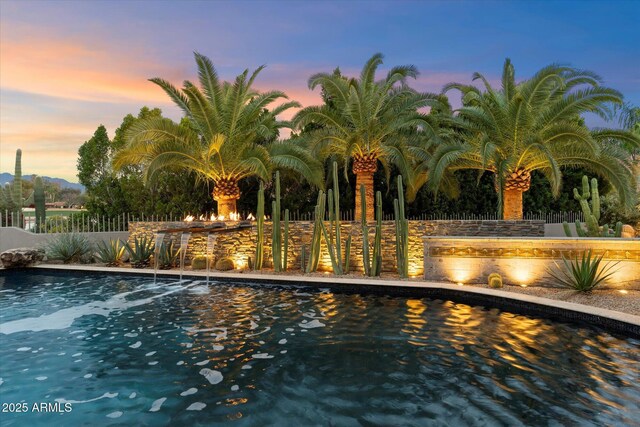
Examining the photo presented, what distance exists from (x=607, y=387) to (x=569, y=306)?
306 centimetres

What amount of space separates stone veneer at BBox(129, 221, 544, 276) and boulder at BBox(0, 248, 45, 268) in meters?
A: 3.86

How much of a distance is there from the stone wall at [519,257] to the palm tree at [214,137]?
4938 millimetres

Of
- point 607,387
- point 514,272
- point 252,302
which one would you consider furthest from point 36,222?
point 607,387

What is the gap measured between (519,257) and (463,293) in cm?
189

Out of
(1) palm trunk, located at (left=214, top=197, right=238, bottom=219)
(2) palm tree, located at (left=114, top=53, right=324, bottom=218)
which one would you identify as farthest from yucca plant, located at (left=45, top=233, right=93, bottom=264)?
(1) palm trunk, located at (left=214, top=197, right=238, bottom=219)

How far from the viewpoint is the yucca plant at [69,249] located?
14.2m

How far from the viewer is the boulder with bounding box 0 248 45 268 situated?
43.0ft

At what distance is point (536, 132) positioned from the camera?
11.9m

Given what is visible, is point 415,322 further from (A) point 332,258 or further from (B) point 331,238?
(B) point 331,238

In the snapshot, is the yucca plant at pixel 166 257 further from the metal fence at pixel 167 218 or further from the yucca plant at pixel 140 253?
the metal fence at pixel 167 218

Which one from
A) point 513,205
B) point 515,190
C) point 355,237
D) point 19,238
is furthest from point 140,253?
point 515,190

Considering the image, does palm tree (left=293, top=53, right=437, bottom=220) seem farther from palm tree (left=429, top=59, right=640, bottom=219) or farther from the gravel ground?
the gravel ground

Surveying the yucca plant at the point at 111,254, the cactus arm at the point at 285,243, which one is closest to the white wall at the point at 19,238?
the yucca plant at the point at 111,254

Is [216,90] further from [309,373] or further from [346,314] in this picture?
[309,373]
